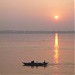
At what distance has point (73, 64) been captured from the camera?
149 ft

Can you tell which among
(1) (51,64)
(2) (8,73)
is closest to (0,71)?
(2) (8,73)

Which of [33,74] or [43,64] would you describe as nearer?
[33,74]

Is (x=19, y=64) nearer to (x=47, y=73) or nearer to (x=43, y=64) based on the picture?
(x=43, y=64)

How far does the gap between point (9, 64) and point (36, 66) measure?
167 inches

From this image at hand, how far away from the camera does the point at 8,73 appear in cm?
3631

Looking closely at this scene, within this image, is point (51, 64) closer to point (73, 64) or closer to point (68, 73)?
point (73, 64)

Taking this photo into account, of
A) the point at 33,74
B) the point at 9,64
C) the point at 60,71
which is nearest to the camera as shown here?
the point at 33,74

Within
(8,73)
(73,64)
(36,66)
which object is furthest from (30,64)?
(8,73)

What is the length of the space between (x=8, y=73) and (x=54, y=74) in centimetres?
580

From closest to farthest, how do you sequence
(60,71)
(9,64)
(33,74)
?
1. (33,74)
2. (60,71)
3. (9,64)

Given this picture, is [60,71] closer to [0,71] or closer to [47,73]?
[47,73]

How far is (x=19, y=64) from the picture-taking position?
4509 centimetres

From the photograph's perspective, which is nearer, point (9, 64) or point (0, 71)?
point (0, 71)

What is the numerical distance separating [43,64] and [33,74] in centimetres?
1005
